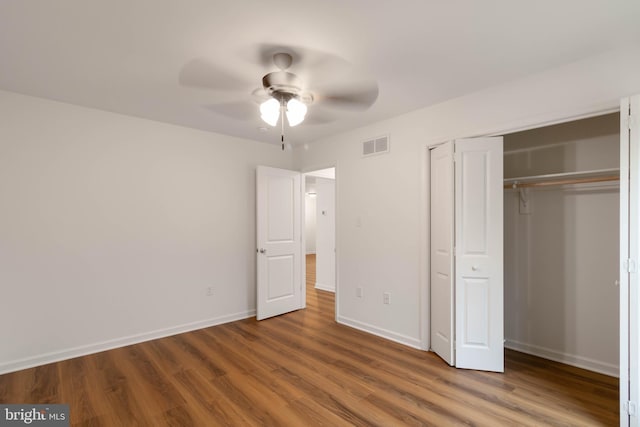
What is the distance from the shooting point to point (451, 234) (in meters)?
2.89

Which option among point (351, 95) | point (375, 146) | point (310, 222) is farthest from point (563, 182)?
point (310, 222)

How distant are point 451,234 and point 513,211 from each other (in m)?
0.98

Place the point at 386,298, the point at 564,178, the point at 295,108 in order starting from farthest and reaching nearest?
the point at 386,298
the point at 564,178
the point at 295,108

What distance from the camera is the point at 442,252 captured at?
3.04 m

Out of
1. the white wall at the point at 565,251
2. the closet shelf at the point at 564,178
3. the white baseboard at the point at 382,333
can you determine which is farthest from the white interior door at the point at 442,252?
the white wall at the point at 565,251

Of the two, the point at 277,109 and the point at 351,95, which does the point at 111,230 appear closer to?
the point at 277,109

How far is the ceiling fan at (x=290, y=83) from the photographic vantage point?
2182 millimetres

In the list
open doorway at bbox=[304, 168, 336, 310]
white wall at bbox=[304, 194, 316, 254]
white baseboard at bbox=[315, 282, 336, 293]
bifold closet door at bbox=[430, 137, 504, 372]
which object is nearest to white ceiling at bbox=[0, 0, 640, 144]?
bifold closet door at bbox=[430, 137, 504, 372]

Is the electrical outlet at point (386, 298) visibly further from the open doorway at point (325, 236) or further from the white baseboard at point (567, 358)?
the open doorway at point (325, 236)

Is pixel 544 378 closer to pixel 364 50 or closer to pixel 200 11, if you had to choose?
pixel 364 50

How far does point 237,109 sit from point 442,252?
8.47 feet

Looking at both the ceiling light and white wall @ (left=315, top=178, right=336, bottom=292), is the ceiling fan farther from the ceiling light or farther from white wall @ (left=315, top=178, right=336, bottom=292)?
white wall @ (left=315, top=178, right=336, bottom=292)

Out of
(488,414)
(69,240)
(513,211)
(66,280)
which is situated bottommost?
(488,414)

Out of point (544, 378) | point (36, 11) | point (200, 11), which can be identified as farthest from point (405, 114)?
point (36, 11)
